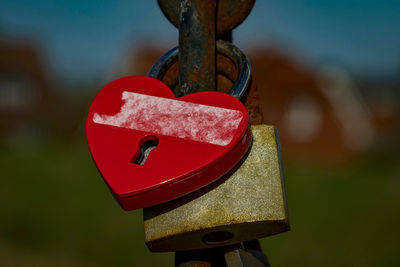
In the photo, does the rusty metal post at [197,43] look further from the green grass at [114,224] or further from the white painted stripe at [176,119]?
the green grass at [114,224]

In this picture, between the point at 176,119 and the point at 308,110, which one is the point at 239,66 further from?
the point at 308,110

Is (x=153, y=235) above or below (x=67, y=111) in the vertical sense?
above

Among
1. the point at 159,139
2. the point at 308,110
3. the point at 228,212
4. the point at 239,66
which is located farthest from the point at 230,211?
the point at 308,110

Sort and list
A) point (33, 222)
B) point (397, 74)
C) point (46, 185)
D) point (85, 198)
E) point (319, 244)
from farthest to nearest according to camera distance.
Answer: point (397, 74) < point (46, 185) < point (85, 198) < point (33, 222) < point (319, 244)

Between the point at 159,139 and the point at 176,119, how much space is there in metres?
0.04

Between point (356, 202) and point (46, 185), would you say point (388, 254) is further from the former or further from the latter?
point (46, 185)

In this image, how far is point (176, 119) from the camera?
0.80m

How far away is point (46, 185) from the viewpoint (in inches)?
323

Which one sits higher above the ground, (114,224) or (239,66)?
(239,66)

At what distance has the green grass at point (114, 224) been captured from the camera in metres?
5.12

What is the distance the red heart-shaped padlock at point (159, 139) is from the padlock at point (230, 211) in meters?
0.04

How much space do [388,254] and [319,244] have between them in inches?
34.8

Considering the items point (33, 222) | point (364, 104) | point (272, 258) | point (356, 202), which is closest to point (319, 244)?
point (272, 258)

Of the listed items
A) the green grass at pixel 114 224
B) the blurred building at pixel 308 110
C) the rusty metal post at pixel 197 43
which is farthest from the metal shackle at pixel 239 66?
the blurred building at pixel 308 110
